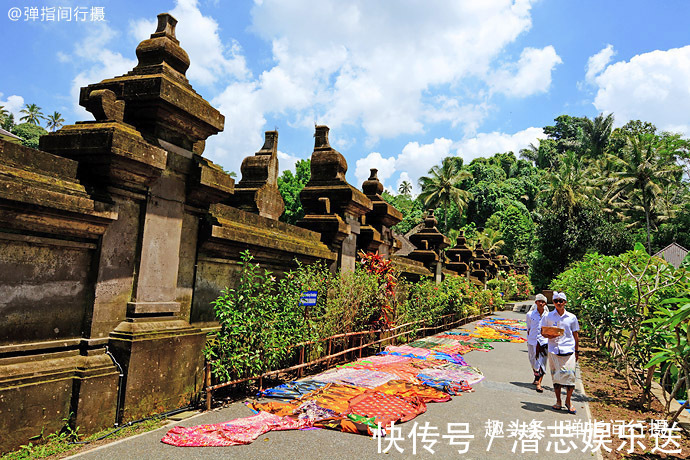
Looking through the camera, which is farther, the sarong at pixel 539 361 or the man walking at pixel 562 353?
the sarong at pixel 539 361

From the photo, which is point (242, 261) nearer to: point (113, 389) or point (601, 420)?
point (113, 389)

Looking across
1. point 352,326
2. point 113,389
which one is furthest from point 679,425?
point 113,389

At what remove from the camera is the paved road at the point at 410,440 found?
380cm

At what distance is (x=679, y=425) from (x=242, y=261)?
6095mm

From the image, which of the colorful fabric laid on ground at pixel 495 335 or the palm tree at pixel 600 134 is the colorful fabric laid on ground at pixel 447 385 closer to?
the colorful fabric laid on ground at pixel 495 335

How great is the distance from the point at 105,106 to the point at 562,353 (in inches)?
259

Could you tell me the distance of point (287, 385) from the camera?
19.9 ft

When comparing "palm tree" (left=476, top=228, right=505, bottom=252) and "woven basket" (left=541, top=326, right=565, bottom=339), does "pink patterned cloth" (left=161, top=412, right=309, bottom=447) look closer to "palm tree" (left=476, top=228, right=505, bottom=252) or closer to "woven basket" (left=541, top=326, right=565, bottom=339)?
"woven basket" (left=541, top=326, right=565, bottom=339)

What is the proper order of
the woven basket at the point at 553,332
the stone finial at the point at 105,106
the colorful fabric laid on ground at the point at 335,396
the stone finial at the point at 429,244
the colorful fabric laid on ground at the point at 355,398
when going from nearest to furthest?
the colorful fabric laid on ground at the point at 355,398 → the stone finial at the point at 105,106 → the colorful fabric laid on ground at the point at 335,396 → the woven basket at the point at 553,332 → the stone finial at the point at 429,244

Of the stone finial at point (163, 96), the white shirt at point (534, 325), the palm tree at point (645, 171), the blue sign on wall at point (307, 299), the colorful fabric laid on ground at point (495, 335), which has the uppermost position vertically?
the palm tree at point (645, 171)

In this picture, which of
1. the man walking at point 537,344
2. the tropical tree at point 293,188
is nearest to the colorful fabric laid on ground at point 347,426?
the man walking at point 537,344

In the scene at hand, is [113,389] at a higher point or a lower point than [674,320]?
lower

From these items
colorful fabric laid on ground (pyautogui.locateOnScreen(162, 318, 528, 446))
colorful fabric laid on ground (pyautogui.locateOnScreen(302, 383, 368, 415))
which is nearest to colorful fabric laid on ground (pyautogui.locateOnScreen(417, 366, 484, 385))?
colorful fabric laid on ground (pyautogui.locateOnScreen(162, 318, 528, 446))

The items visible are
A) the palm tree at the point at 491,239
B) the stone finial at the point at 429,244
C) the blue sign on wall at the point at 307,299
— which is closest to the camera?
the blue sign on wall at the point at 307,299
